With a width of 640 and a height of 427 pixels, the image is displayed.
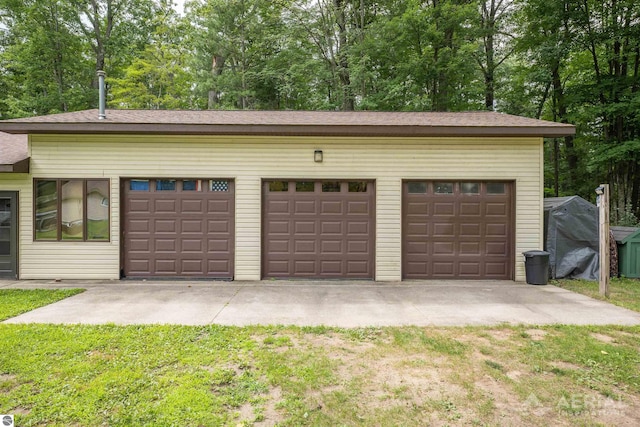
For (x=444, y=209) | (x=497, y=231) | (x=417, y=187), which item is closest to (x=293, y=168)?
(x=417, y=187)

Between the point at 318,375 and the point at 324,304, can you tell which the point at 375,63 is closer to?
the point at 324,304

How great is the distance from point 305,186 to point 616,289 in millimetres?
6803

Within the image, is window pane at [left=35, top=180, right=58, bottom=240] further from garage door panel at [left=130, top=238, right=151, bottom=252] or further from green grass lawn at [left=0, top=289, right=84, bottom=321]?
garage door panel at [left=130, top=238, right=151, bottom=252]

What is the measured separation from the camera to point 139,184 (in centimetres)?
739

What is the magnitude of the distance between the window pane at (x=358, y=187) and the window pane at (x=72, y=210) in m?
6.15

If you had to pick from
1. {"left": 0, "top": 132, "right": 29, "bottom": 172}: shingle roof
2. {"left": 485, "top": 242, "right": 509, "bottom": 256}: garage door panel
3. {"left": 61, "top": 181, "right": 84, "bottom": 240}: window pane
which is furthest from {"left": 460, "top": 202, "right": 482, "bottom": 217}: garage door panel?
{"left": 0, "top": 132, "right": 29, "bottom": 172}: shingle roof

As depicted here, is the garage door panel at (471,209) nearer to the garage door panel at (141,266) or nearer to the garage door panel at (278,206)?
the garage door panel at (278,206)

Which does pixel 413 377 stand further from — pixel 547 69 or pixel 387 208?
Answer: pixel 547 69

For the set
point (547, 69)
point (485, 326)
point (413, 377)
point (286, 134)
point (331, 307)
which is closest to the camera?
point (413, 377)

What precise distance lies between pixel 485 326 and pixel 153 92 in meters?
18.5

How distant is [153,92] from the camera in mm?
16875

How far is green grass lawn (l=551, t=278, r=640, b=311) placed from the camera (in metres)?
5.58

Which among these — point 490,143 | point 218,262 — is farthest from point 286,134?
point 490,143

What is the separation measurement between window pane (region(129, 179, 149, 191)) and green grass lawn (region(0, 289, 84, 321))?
2412mm
